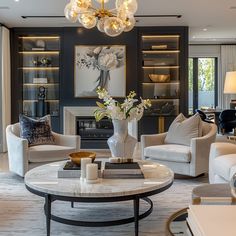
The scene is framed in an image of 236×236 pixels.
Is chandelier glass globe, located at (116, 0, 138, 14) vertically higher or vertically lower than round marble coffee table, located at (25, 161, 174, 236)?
higher

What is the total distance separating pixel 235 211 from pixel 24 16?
6.22 m

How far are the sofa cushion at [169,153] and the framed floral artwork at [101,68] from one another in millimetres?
2916

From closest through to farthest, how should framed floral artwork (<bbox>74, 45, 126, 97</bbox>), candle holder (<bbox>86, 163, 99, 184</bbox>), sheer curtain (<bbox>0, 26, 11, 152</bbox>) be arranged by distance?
candle holder (<bbox>86, 163, 99, 184</bbox>), sheer curtain (<bbox>0, 26, 11, 152</bbox>), framed floral artwork (<bbox>74, 45, 126, 97</bbox>)

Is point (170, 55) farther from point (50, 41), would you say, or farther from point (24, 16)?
point (24, 16)

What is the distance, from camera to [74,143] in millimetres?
5070

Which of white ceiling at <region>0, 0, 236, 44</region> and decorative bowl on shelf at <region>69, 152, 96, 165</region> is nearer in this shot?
decorative bowl on shelf at <region>69, 152, 96, 165</region>

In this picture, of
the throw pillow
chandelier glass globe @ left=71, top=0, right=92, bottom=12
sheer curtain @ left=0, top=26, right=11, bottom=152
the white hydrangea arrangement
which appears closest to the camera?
the white hydrangea arrangement

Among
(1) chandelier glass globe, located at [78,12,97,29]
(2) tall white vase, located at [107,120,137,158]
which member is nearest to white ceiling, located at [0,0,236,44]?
(1) chandelier glass globe, located at [78,12,97,29]

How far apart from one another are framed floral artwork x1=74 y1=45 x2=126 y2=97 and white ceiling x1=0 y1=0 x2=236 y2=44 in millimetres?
727

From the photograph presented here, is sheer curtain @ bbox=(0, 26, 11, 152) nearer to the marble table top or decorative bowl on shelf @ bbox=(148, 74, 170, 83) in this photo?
decorative bowl on shelf @ bbox=(148, 74, 170, 83)

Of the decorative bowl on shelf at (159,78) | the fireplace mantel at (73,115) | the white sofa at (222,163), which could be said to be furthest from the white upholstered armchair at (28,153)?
the decorative bowl on shelf at (159,78)

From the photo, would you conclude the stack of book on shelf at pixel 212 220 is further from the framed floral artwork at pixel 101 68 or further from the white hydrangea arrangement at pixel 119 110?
the framed floral artwork at pixel 101 68

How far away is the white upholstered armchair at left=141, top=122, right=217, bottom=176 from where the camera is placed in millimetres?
4516

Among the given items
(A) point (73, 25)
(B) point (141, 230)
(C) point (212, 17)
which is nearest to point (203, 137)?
(B) point (141, 230)
